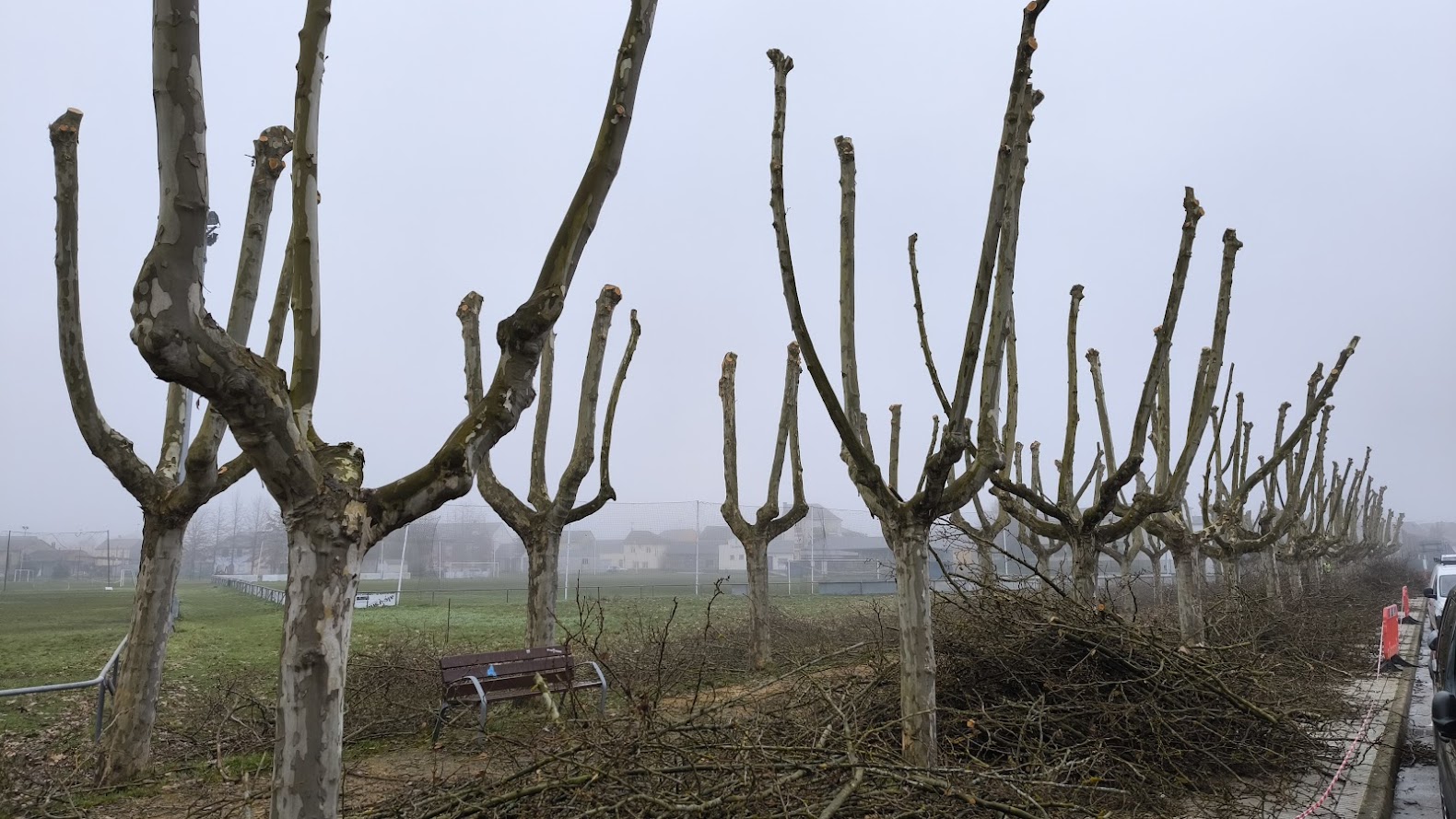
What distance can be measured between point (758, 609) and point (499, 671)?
5.96m

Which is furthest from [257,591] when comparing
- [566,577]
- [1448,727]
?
[1448,727]

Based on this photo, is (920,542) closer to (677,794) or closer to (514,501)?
(677,794)

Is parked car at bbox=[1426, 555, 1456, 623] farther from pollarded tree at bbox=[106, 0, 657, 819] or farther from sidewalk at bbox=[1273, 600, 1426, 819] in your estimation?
pollarded tree at bbox=[106, 0, 657, 819]

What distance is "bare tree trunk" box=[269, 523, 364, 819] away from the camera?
3088 millimetres

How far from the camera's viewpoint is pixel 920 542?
582 centimetres

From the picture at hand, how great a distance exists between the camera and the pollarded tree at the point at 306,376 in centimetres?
276

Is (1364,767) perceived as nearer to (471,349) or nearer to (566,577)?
(471,349)

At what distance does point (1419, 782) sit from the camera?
7.62 m

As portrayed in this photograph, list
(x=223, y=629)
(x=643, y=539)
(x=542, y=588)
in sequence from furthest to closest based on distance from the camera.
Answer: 1. (x=643, y=539)
2. (x=223, y=629)
3. (x=542, y=588)

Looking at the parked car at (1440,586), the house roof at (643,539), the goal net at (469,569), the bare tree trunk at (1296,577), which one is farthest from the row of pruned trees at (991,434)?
the goal net at (469,569)

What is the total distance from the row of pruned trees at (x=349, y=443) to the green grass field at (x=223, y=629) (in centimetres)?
328

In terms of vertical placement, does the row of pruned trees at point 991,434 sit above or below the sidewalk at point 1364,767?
above

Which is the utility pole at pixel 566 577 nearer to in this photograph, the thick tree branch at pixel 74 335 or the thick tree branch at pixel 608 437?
the thick tree branch at pixel 608 437

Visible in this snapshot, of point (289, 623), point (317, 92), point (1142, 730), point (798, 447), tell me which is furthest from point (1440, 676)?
point (798, 447)
